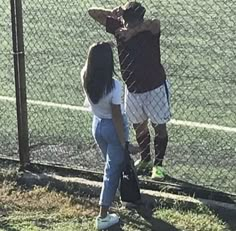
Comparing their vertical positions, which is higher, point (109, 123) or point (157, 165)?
point (109, 123)

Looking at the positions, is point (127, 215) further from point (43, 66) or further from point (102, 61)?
point (43, 66)

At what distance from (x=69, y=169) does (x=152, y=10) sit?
32.5ft

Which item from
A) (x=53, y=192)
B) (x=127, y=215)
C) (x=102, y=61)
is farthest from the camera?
(x=53, y=192)

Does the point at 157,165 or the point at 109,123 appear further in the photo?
the point at 157,165

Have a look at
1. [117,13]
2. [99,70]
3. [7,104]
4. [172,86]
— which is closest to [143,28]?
[117,13]

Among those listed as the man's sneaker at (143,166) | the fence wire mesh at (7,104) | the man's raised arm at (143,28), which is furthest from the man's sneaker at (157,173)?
the fence wire mesh at (7,104)

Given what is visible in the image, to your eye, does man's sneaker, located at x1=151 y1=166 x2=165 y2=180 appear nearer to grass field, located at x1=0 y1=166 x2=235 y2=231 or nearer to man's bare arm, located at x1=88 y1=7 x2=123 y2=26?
grass field, located at x1=0 y1=166 x2=235 y2=231

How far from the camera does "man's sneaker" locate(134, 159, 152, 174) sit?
7402 millimetres

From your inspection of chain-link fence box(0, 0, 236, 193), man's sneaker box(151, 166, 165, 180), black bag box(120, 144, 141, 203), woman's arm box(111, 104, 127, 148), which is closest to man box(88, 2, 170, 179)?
man's sneaker box(151, 166, 165, 180)

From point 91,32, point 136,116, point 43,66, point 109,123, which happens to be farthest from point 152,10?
point 109,123

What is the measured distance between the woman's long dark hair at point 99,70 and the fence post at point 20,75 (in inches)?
53.2

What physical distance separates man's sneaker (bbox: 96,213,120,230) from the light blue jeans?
4.0 inches

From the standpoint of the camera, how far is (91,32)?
1477cm

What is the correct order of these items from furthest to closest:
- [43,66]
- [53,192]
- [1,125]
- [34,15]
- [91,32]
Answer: [34,15], [91,32], [43,66], [1,125], [53,192]
